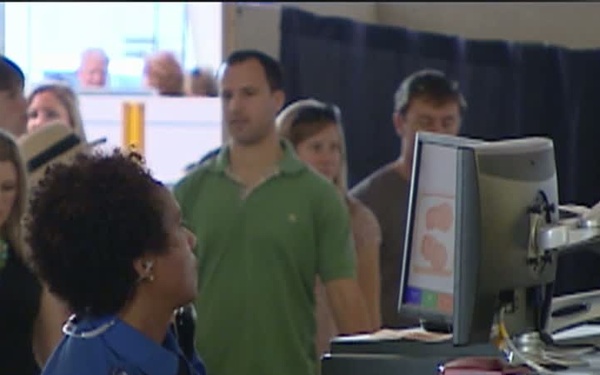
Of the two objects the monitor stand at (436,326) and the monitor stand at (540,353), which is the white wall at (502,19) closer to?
the monitor stand at (436,326)

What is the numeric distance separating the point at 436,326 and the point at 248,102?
1.62 metres

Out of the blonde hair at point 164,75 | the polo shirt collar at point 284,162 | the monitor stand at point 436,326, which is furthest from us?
the blonde hair at point 164,75

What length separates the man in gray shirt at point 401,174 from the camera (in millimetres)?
4434

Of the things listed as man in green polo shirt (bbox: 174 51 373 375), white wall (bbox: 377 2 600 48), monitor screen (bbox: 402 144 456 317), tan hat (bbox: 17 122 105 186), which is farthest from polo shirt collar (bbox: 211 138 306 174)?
white wall (bbox: 377 2 600 48)

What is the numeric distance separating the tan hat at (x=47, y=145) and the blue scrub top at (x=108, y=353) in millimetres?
1646

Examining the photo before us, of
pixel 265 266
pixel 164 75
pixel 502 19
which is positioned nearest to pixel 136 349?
pixel 265 266

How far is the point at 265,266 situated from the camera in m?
3.78

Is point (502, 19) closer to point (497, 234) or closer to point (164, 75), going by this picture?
point (164, 75)

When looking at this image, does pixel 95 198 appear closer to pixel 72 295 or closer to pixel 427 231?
pixel 72 295

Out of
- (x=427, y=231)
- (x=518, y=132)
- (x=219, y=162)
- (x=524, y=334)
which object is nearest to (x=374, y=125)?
(x=518, y=132)

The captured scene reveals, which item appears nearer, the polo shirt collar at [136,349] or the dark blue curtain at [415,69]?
the polo shirt collar at [136,349]

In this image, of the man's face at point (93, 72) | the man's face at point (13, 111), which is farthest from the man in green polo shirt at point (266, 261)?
the man's face at point (93, 72)

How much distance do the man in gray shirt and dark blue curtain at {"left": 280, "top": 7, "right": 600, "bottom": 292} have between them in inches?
20.1

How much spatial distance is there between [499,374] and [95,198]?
639 mm
